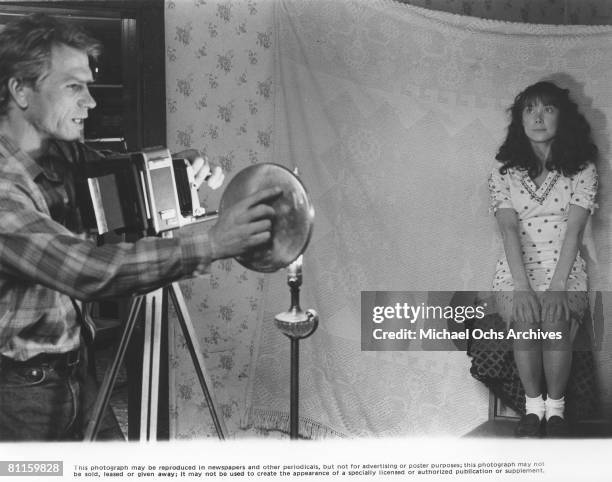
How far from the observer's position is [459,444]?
1.99 m

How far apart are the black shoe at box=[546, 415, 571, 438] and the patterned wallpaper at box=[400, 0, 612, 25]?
1083 millimetres

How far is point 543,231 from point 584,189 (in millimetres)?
158

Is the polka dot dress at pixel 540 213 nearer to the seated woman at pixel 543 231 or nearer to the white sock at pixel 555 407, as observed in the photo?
the seated woman at pixel 543 231

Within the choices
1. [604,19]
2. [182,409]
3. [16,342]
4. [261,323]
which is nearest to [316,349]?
[261,323]

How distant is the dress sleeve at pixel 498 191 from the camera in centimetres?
196

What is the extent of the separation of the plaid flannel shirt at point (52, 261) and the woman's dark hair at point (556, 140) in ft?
3.06

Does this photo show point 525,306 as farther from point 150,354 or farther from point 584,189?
point 150,354

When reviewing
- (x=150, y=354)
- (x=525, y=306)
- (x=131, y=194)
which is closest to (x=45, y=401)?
(x=150, y=354)

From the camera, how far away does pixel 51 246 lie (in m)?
1.51

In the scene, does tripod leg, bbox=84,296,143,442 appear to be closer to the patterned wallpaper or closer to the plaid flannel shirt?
the plaid flannel shirt

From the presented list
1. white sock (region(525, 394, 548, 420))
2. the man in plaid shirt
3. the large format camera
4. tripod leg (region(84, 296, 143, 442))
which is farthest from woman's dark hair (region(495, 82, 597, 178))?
tripod leg (region(84, 296, 143, 442))

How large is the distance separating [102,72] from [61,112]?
0.22m

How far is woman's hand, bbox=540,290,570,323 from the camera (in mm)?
1975

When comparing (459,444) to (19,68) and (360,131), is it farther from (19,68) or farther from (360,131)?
(19,68)
